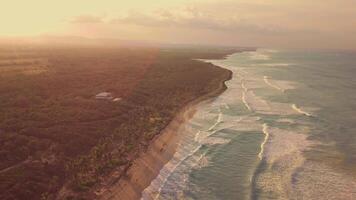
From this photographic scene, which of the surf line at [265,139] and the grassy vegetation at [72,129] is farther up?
the grassy vegetation at [72,129]

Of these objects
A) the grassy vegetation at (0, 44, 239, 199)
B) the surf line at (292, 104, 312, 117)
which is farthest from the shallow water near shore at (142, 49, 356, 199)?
the grassy vegetation at (0, 44, 239, 199)

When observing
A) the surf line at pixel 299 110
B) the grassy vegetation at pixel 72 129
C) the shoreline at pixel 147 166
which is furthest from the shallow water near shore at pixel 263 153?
the grassy vegetation at pixel 72 129

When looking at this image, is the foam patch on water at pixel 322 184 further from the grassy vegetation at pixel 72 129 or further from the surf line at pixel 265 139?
the grassy vegetation at pixel 72 129

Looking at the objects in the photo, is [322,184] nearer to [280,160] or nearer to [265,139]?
[280,160]

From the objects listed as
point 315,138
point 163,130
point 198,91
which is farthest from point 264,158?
point 198,91

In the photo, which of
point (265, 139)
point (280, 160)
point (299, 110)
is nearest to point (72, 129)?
point (265, 139)

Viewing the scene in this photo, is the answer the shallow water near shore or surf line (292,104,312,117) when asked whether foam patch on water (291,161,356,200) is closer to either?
the shallow water near shore

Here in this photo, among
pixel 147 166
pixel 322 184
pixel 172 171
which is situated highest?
pixel 322 184
